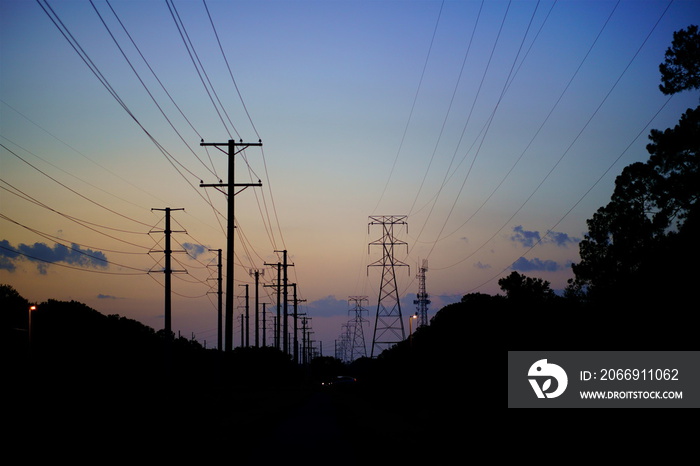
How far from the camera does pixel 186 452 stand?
20656 millimetres

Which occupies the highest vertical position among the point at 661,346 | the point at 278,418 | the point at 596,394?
the point at 661,346

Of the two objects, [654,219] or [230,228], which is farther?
[654,219]

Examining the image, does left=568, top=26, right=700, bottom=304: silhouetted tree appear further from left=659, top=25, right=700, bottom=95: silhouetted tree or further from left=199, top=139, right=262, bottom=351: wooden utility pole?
left=199, top=139, right=262, bottom=351: wooden utility pole

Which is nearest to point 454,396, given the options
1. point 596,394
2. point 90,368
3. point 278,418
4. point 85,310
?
point 278,418

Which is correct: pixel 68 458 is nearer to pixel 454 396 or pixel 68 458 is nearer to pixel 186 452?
pixel 186 452

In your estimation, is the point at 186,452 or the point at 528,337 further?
the point at 528,337

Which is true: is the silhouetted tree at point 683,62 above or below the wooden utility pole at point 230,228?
above

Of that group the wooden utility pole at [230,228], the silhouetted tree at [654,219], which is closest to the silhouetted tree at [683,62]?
the silhouetted tree at [654,219]

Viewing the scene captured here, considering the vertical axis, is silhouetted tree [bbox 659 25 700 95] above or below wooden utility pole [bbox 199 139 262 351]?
above

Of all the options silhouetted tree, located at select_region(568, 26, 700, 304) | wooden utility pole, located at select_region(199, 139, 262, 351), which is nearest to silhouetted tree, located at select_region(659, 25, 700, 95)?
silhouetted tree, located at select_region(568, 26, 700, 304)

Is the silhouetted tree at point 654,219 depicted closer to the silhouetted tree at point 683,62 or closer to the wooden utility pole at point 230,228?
the silhouetted tree at point 683,62

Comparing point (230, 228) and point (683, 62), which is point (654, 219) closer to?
point (683, 62)

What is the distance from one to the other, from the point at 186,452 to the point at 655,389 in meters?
12.2

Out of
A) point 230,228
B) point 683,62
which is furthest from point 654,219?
point 230,228
